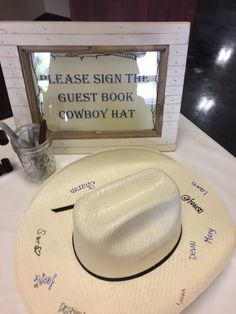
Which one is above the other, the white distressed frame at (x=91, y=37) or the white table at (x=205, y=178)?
the white distressed frame at (x=91, y=37)

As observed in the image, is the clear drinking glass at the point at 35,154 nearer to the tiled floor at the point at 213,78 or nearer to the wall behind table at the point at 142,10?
the tiled floor at the point at 213,78

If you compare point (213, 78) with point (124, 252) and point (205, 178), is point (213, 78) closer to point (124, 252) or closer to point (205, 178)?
point (205, 178)

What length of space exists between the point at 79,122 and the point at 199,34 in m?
2.86

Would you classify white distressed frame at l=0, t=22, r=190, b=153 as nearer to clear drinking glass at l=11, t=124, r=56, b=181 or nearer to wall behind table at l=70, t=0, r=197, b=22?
clear drinking glass at l=11, t=124, r=56, b=181

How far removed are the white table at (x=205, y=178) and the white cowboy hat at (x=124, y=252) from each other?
0.14 feet

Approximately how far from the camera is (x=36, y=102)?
611 millimetres

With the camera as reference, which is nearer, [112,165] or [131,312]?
[131,312]

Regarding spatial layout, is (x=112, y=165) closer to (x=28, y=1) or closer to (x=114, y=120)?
(x=114, y=120)

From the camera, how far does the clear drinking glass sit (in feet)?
1.91

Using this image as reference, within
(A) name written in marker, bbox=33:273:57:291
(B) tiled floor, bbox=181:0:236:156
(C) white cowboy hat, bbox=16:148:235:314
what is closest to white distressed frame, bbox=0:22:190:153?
(C) white cowboy hat, bbox=16:148:235:314

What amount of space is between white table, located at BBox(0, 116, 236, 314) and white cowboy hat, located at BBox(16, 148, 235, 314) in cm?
4

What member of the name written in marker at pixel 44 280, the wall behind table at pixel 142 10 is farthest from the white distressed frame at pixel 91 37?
the wall behind table at pixel 142 10

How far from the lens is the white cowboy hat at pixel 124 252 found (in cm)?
40

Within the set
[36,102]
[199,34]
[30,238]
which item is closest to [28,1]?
[199,34]
